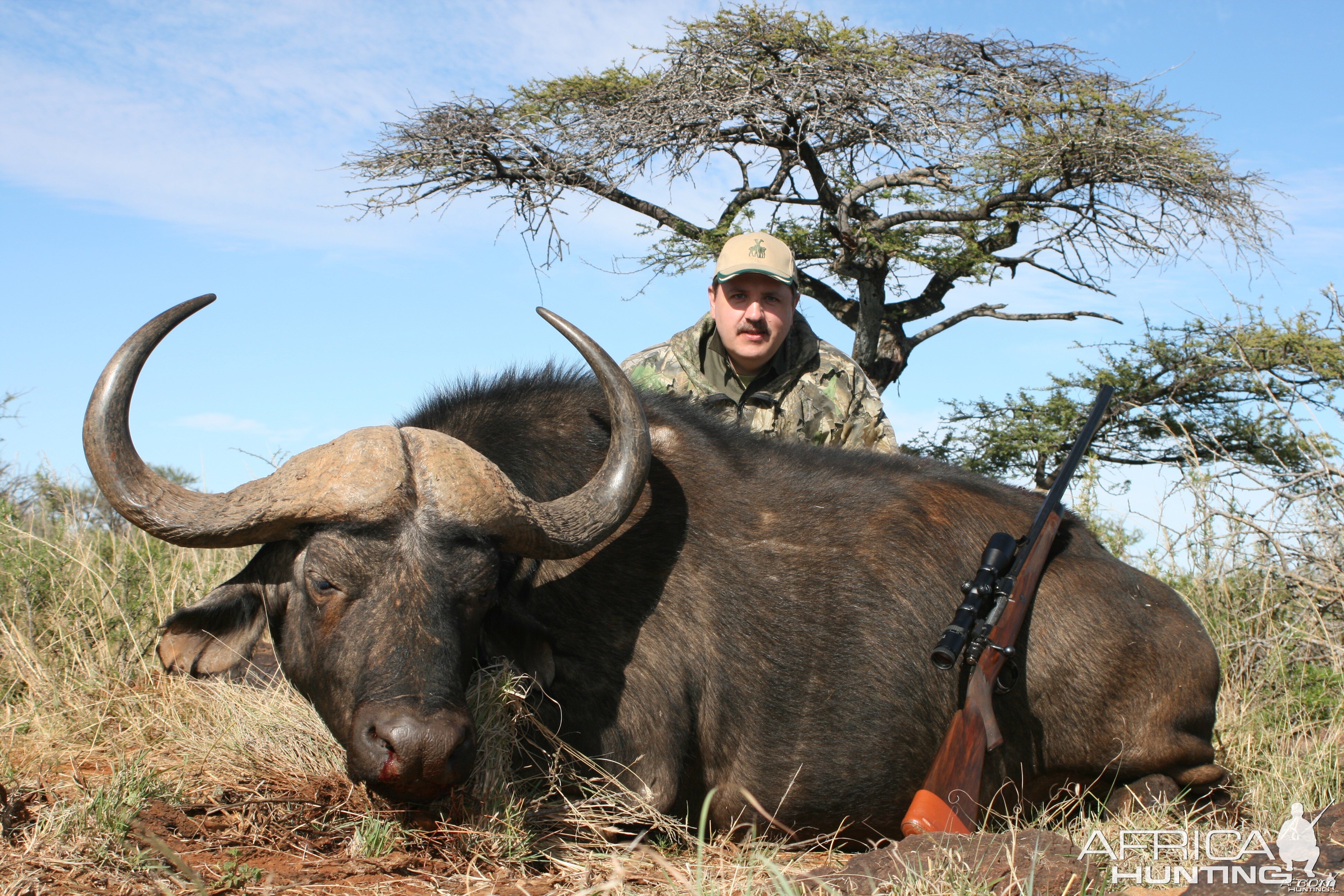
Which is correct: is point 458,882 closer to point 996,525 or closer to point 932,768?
point 932,768

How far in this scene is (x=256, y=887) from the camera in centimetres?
280

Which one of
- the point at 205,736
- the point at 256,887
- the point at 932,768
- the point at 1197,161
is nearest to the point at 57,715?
the point at 205,736

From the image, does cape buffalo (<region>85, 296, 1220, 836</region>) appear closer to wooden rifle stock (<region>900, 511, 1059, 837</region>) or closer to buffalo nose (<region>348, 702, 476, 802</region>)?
buffalo nose (<region>348, 702, 476, 802</region>)

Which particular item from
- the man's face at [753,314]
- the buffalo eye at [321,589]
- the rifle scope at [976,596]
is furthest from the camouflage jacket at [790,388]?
the buffalo eye at [321,589]

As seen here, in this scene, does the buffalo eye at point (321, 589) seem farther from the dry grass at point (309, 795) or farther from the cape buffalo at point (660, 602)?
the dry grass at point (309, 795)

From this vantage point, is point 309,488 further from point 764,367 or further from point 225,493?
point 764,367

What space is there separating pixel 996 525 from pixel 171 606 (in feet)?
15.2

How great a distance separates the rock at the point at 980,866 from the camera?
8.63 ft

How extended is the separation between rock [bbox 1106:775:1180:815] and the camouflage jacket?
2690mm

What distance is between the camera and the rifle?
3514 millimetres

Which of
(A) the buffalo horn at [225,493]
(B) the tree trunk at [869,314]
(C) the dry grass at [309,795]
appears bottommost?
(C) the dry grass at [309,795]

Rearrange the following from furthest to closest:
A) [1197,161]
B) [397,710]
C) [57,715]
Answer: [1197,161] < [57,715] < [397,710]

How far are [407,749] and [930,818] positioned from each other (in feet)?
5.79

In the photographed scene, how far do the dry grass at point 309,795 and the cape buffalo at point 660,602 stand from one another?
0.23m
